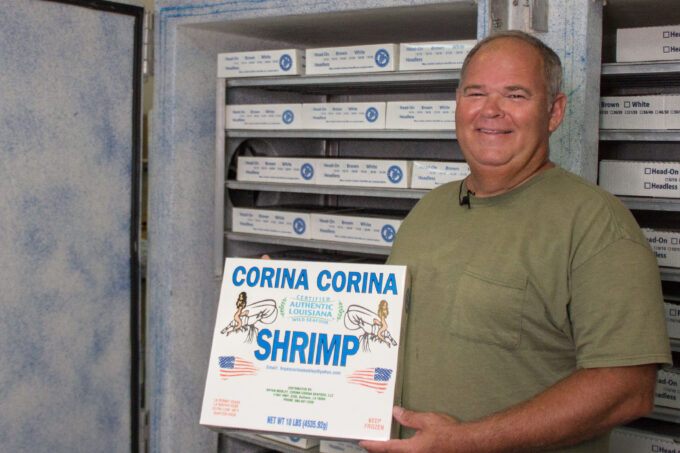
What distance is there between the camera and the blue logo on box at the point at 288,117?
253 cm

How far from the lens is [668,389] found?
2.05 metres

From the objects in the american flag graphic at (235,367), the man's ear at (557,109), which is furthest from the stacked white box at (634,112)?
the american flag graphic at (235,367)

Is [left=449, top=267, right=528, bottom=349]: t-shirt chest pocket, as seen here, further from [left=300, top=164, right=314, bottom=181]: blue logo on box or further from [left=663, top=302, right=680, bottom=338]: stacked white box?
[left=300, top=164, right=314, bottom=181]: blue logo on box

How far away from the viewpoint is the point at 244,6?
240 cm

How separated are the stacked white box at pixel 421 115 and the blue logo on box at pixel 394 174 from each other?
129mm

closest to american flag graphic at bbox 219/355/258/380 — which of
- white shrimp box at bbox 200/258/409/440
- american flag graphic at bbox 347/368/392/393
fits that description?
white shrimp box at bbox 200/258/409/440

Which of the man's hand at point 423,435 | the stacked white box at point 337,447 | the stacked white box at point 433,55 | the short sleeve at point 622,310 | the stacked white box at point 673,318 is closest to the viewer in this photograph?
the short sleeve at point 622,310

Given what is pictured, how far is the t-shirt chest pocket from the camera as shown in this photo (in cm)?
146

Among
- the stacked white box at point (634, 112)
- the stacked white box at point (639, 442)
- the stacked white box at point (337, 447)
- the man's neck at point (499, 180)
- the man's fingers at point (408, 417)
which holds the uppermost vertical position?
the stacked white box at point (634, 112)

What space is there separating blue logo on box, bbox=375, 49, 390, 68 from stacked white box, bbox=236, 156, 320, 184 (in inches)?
15.7

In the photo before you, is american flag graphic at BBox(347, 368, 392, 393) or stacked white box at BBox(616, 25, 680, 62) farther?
stacked white box at BBox(616, 25, 680, 62)

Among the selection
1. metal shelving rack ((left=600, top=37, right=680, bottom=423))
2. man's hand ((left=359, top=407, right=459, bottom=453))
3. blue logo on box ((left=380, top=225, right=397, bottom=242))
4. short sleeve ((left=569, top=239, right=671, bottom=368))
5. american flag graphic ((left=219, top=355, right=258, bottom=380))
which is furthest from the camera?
blue logo on box ((left=380, top=225, right=397, bottom=242))

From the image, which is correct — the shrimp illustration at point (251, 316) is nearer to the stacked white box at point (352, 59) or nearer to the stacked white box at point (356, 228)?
the stacked white box at point (356, 228)

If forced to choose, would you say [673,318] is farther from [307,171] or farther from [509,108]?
[307,171]
